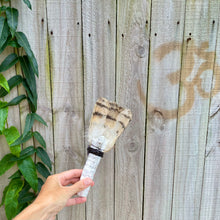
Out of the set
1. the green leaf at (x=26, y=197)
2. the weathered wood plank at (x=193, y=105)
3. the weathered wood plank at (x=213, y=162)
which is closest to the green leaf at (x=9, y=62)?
the green leaf at (x=26, y=197)

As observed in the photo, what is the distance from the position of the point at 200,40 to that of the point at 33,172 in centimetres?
93

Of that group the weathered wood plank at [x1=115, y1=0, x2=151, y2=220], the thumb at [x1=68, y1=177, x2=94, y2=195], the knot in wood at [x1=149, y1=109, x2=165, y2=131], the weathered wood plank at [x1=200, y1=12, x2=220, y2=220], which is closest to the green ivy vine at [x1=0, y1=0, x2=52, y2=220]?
the thumb at [x1=68, y1=177, x2=94, y2=195]

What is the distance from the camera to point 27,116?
3.16ft

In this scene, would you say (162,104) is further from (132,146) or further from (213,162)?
(213,162)

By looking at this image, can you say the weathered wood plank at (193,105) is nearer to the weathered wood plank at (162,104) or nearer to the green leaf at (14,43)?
the weathered wood plank at (162,104)

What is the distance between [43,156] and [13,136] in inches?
6.2

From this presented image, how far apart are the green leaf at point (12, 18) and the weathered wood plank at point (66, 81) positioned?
0.13 meters

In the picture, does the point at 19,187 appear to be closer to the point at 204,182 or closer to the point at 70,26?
the point at 70,26

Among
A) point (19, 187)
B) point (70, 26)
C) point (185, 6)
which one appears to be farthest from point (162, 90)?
point (19, 187)

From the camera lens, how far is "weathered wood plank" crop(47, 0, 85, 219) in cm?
92

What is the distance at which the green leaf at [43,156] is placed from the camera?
3.27 feet

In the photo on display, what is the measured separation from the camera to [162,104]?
39.6 inches

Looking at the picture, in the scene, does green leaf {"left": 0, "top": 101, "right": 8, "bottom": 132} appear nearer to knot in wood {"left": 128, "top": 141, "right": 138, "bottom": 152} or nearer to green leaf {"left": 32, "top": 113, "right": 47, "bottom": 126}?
green leaf {"left": 32, "top": 113, "right": 47, "bottom": 126}

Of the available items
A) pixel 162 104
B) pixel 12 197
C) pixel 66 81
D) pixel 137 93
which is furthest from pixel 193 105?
pixel 12 197
